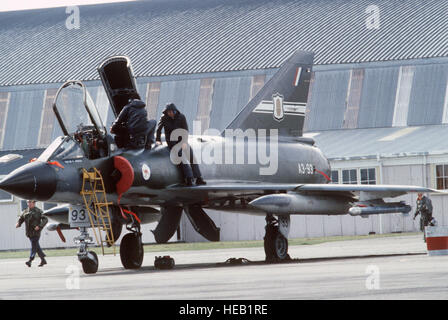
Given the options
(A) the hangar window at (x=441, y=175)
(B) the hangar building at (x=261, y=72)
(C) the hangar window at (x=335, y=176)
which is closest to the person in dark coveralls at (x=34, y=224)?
(B) the hangar building at (x=261, y=72)

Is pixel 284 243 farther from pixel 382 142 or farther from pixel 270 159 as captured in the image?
pixel 382 142

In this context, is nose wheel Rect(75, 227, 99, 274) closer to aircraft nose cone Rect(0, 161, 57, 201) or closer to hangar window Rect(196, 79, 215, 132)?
aircraft nose cone Rect(0, 161, 57, 201)

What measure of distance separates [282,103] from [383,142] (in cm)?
1930

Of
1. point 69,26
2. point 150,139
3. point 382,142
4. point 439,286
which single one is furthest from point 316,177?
point 69,26

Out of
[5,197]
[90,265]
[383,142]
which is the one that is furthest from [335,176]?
[90,265]

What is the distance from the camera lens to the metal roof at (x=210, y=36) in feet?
159

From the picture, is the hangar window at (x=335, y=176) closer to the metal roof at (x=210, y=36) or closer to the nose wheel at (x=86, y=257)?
the metal roof at (x=210, y=36)

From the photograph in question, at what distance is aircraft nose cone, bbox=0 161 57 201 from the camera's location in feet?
57.7

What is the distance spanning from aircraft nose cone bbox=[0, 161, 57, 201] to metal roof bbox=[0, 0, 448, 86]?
30.9 metres

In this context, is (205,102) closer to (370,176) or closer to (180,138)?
(370,176)

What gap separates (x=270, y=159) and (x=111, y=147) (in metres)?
4.50

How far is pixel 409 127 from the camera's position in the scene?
43875mm
